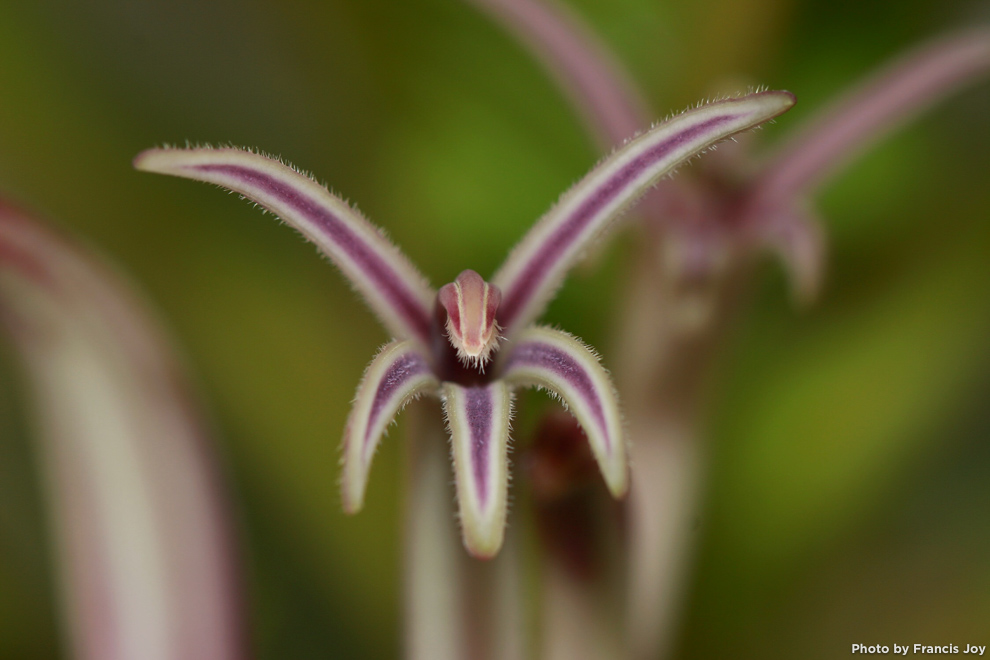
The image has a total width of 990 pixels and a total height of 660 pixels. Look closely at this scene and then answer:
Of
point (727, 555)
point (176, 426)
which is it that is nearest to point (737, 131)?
point (176, 426)

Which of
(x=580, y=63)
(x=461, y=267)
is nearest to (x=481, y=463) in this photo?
(x=580, y=63)

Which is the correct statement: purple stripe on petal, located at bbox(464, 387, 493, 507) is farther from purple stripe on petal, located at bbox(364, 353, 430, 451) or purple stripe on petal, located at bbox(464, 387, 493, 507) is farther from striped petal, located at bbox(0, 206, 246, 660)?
striped petal, located at bbox(0, 206, 246, 660)

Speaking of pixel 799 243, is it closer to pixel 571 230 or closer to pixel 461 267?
pixel 571 230

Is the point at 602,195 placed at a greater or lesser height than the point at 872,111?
lesser

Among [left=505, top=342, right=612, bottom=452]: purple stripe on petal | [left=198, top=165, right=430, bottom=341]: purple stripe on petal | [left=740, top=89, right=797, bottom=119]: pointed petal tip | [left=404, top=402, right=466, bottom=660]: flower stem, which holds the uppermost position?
[left=740, top=89, right=797, bottom=119]: pointed petal tip

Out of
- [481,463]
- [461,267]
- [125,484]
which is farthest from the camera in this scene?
[461,267]

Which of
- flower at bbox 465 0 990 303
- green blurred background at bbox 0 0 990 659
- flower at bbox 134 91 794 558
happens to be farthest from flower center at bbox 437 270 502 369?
green blurred background at bbox 0 0 990 659
